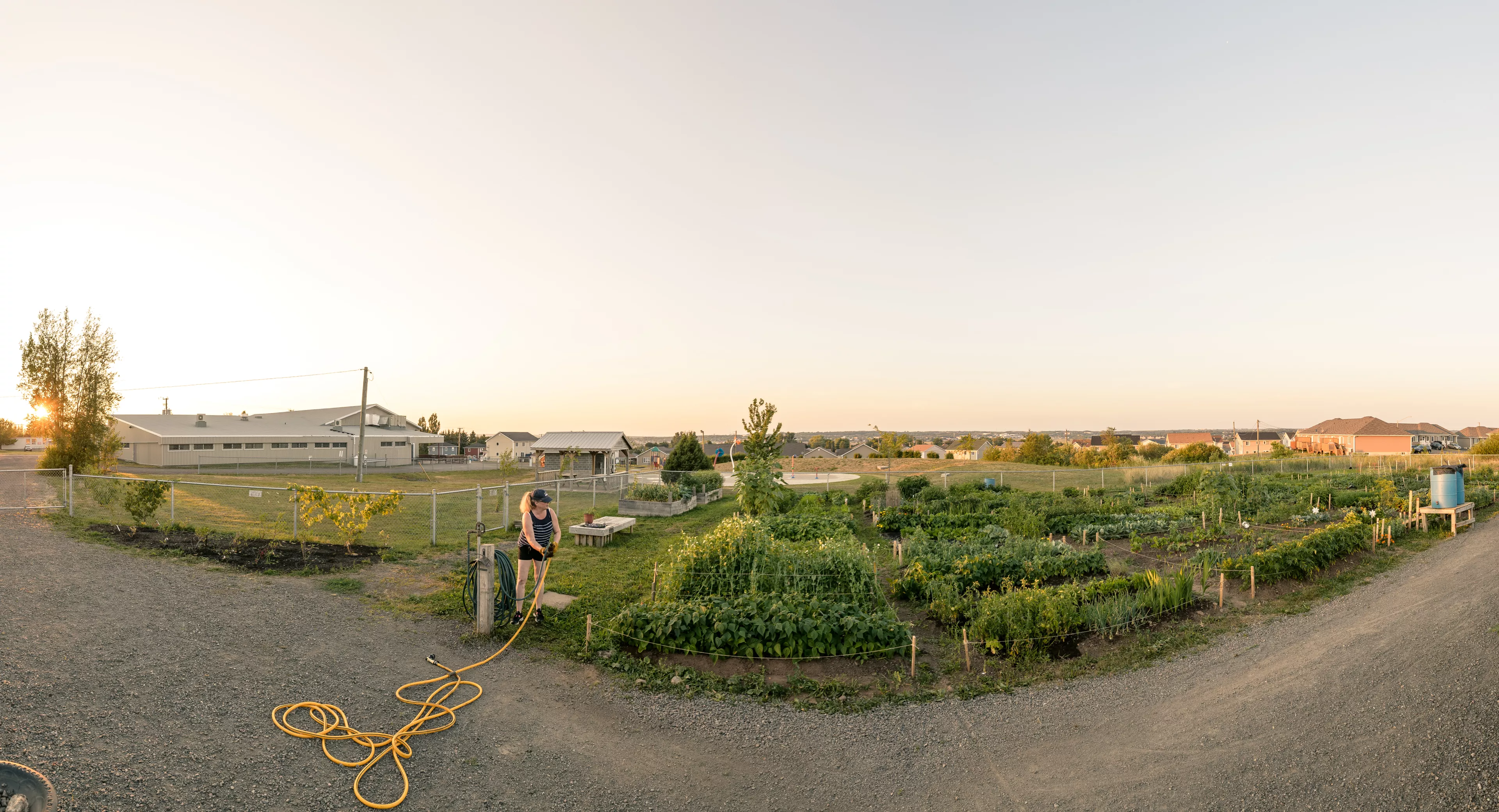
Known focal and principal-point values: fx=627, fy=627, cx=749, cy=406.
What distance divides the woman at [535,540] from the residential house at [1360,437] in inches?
3006

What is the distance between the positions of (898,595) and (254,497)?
20.4 meters

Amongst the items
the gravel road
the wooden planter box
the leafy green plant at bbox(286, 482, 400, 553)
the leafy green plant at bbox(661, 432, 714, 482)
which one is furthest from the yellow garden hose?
the leafy green plant at bbox(661, 432, 714, 482)

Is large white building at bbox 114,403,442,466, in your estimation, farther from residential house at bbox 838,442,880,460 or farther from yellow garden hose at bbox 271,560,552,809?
residential house at bbox 838,442,880,460

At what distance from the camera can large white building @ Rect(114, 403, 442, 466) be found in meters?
38.6

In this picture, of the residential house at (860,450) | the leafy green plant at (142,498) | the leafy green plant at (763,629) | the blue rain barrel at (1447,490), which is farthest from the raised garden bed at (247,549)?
the residential house at (860,450)

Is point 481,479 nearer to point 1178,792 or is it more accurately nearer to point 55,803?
point 55,803

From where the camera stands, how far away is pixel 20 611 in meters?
7.18

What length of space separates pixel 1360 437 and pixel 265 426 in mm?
102019

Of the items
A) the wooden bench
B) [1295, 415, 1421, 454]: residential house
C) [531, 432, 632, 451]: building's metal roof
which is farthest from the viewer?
[1295, 415, 1421, 454]: residential house

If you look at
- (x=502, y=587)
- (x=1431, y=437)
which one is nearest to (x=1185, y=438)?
(x=1431, y=437)

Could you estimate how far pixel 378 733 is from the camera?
4.96 m

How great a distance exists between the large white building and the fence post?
35263 mm

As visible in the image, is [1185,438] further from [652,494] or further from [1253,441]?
[652,494]

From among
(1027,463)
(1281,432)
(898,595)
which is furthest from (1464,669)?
(1281,432)
